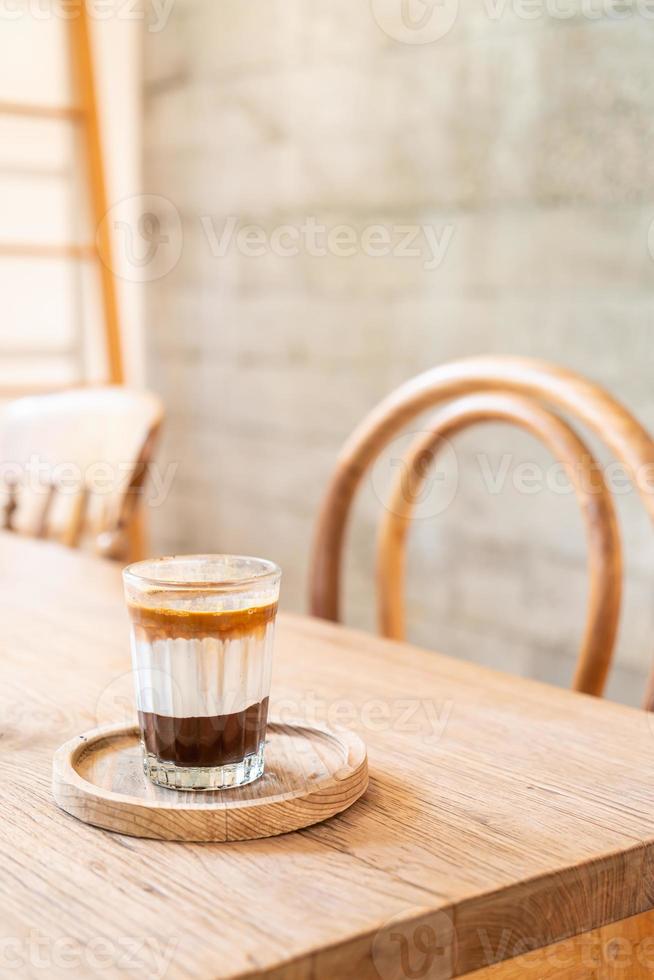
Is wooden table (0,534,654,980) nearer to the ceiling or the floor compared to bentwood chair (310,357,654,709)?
nearer to the floor

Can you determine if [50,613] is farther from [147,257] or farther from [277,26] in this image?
[147,257]

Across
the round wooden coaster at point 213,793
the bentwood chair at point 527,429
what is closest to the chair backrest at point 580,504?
the bentwood chair at point 527,429

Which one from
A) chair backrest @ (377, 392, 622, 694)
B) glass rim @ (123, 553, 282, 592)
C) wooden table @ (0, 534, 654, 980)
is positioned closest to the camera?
wooden table @ (0, 534, 654, 980)

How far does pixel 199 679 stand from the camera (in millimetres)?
578

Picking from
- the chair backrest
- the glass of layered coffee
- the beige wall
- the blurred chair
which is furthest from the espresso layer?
the beige wall

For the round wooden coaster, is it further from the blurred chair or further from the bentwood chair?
the blurred chair

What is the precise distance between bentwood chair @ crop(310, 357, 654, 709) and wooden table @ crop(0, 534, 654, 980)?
19cm

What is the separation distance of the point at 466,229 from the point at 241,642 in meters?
1.79

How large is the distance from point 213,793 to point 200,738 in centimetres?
3

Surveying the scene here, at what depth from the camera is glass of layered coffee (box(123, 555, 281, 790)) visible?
0.58 metres

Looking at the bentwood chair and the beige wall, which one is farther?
the beige wall

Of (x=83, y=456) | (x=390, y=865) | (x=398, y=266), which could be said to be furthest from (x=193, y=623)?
(x=398, y=266)

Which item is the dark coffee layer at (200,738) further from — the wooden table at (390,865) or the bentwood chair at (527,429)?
the bentwood chair at (527,429)

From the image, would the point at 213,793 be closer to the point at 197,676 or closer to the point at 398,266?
the point at 197,676
